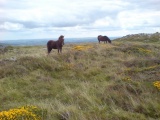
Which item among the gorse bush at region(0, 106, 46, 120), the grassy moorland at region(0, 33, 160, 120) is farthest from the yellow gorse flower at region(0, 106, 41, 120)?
the grassy moorland at region(0, 33, 160, 120)

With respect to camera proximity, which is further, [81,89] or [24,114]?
[81,89]

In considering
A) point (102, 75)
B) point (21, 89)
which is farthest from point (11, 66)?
point (102, 75)

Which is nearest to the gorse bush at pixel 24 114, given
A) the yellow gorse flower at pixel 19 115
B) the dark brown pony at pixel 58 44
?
the yellow gorse flower at pixel 19 115

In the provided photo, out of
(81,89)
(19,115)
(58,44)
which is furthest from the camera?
(58,44)

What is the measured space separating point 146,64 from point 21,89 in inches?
251

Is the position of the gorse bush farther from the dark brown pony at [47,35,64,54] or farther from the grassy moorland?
the dark brown pony at [47,35,64,54]

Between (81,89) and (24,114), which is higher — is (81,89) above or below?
below

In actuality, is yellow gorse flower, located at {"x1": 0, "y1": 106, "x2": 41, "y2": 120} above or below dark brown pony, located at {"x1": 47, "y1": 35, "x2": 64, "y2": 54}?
below

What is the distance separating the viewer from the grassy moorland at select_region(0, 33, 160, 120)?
6211mm

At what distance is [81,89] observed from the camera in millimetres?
8586

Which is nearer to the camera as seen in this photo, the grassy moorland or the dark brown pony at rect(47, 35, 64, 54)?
the grassy moorland

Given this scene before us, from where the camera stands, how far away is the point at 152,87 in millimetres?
8016

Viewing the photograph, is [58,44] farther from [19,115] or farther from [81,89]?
[19,115]

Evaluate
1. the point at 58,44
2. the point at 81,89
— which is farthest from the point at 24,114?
the point at 58,44
